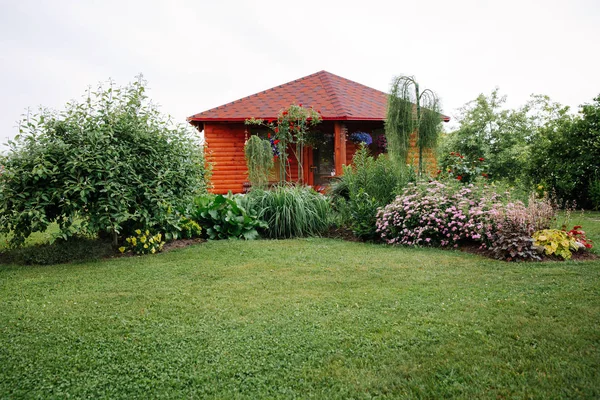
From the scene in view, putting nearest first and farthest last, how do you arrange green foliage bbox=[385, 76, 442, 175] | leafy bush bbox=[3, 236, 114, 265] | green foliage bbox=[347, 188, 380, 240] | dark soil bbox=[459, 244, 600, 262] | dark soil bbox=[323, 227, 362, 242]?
dark soil bbox=[459, 244, 600, 262] < leafy bush bbox=[3, 236, 114, 265] < green foliage bbox=[347, 188, 380, 240] < dark soil bbox=[323, 227, 362, 242] < green foliage bbox=[385, 76, 442, 175]

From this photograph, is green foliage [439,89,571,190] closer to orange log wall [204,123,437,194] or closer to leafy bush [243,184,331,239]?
orange log wall [204,123,437,194]

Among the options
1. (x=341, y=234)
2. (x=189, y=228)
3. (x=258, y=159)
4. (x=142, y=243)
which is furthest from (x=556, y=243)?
(x=258, y=159)

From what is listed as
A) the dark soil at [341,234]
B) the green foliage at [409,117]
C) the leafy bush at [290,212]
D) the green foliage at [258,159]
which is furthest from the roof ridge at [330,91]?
the dark soil at [341,234]

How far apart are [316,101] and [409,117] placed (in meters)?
6.68

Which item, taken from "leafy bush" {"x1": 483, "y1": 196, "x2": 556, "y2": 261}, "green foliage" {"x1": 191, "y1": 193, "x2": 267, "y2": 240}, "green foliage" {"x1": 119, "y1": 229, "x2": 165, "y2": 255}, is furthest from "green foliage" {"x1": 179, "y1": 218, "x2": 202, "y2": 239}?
"leafy bush" {"x1": 483, "y1": 196, "x2": 556, "y2": 261}

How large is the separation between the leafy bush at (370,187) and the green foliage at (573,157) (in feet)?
20.2

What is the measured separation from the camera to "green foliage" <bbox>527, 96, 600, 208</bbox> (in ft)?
36.7

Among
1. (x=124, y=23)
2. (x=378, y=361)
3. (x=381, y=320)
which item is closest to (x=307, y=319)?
(x=381, y=320)

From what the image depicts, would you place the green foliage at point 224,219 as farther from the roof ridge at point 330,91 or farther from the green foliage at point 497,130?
the green foliage at point 497,130

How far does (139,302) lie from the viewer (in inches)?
146

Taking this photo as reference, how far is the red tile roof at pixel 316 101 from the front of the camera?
43.4 ft

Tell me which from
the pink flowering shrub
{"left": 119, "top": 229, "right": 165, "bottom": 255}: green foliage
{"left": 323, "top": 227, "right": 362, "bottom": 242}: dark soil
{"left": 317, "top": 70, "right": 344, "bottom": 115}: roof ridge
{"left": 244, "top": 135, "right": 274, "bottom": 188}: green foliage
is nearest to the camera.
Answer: the pink flowering shrub

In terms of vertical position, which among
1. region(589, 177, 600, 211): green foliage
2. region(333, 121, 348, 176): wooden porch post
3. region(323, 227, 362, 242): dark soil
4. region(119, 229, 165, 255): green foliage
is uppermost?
region(333, 121, 348, 176): wooden porch post

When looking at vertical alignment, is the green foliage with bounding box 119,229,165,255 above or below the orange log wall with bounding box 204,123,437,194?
below
